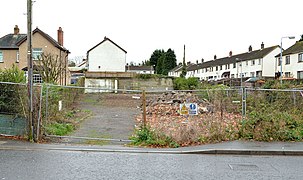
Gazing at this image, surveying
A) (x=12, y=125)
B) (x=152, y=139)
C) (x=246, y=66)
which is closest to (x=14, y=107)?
(x=12, y=125)

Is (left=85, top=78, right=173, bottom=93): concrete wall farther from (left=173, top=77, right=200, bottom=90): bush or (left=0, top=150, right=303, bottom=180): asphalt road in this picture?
(left=0, top=150, right=303, bottom=180): asphalt road

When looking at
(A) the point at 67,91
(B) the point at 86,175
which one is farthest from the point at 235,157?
(A) the point at 67,91

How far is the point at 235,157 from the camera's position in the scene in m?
9.93

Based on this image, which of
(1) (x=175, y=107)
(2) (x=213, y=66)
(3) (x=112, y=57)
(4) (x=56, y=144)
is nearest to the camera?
(4) (x=56, y=144)

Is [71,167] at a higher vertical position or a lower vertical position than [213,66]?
lower

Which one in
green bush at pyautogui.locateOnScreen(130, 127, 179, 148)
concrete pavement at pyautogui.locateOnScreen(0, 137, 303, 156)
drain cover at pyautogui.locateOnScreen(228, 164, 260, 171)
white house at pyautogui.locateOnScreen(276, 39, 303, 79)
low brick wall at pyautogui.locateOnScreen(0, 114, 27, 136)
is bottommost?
drain cover at pyautogui.locateOnScreen(228, 164, 260, 171)

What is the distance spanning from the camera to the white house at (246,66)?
63281mm

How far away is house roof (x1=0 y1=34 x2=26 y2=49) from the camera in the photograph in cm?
4459

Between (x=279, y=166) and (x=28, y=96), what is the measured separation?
854 cm

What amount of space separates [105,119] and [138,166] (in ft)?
35.8

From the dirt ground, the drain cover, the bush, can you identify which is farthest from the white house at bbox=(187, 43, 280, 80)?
the drain cover

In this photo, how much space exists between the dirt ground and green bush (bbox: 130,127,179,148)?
152cm

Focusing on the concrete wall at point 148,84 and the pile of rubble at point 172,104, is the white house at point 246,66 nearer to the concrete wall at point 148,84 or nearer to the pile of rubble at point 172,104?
the concrete wall at point 148,84

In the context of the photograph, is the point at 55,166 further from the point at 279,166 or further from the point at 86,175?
the point at 279,166
